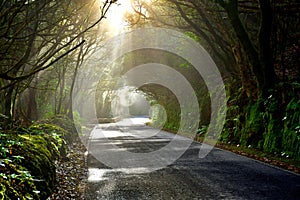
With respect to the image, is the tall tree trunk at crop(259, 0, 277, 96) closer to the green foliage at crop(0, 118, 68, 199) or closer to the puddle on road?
the puddle on road

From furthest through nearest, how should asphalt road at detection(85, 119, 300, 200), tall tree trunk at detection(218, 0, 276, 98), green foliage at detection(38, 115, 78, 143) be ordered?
1. green foliage at detection(38, 115, 78, 143)
2. tall tree trunk at detection(218, 0, 276, 98)
3. asphalt road at detection(85, 119, 300, 200)

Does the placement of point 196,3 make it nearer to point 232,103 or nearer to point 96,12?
point 96,12

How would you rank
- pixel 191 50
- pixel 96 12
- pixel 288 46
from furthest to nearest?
pixel 191 50
pixel 288 46
pixel 96 12

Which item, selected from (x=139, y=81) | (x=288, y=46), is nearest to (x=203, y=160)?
(x=288, y=46)

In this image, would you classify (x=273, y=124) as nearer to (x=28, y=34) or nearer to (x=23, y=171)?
(x=28, y=34)

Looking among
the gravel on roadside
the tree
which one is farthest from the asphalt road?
the tree

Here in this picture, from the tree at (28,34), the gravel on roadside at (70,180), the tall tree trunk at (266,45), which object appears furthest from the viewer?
the tall tree trunk at (266,45)

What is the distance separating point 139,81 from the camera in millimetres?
45906

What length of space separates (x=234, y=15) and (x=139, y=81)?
3101cm

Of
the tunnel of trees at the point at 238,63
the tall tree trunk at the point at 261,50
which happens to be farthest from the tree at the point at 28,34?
the tall tree trunk at the point at 261,50

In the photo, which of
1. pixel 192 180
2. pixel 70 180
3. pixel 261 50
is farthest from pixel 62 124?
pixel 192 180

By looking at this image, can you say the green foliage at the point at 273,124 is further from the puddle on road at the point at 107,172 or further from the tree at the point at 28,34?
the tree at the point at 28,34

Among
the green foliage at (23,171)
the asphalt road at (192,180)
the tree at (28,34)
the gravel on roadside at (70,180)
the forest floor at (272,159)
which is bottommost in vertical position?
the gravel on roadside at (70,180)

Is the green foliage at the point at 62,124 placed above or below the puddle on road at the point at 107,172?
above
